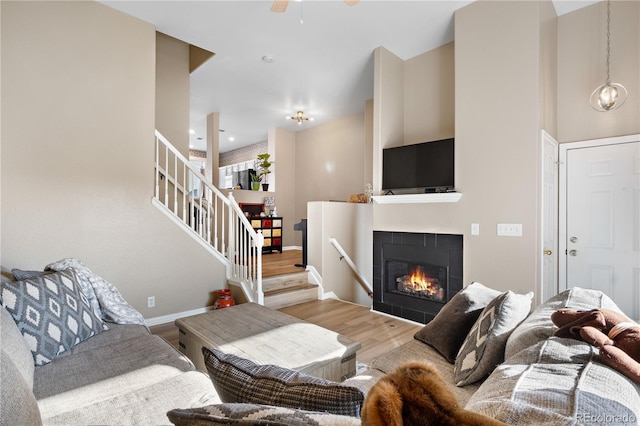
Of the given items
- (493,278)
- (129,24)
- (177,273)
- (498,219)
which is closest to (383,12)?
(498,219)

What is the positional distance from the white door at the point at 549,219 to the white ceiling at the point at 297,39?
60.3 inches

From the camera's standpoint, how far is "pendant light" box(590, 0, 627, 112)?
2.75 m

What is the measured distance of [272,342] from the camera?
1.96 meters

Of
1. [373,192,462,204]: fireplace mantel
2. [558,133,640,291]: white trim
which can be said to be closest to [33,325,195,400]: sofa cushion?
[373,192,462,204]: fireplace mantel

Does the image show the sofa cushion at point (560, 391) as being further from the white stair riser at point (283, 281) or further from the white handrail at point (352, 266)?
the white handrail at point (352, 266)

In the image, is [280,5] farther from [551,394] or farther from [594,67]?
[594,67]

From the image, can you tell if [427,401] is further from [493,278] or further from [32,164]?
[32,164]

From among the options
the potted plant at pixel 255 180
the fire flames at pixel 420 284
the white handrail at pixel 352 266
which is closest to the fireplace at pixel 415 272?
the fire flames at pixel 420 284

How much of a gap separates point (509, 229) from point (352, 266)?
94.1 inches

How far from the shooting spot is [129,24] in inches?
129

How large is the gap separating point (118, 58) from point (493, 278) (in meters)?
4.42

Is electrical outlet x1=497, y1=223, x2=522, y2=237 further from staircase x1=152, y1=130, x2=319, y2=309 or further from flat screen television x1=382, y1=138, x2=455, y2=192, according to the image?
staircase x1=152, y1=130, x2=319, y2=309

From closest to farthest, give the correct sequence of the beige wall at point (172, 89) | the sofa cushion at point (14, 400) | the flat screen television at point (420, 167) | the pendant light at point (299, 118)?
the sofa cushion at point (14, 400), the flat screen television at point (420, 167), the beige wall at point (172, 89), the pendant light at point (299, 118)

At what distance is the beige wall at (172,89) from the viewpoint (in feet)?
14.2
